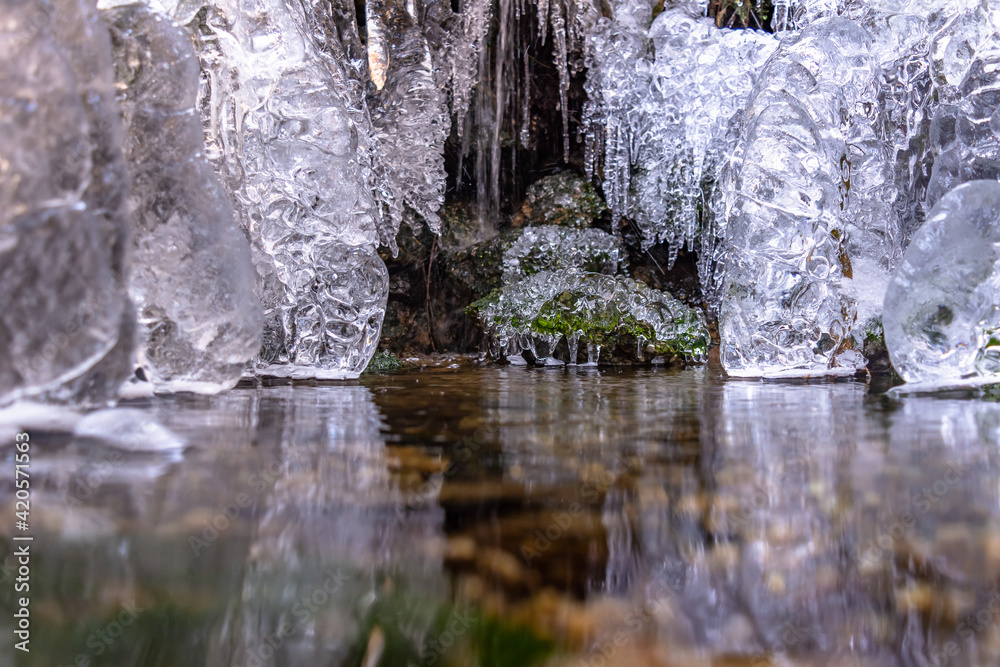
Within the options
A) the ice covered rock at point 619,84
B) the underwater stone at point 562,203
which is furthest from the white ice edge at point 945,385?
the underwater stone at point 562,203

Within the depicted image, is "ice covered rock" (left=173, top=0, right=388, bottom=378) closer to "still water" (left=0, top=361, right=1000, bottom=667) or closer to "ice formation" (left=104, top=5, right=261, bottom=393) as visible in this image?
"ice formation" (left=104, top=5, right=261, bottom=393)

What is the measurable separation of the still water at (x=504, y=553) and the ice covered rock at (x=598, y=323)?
8.82 ft

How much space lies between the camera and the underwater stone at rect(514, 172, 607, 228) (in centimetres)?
561

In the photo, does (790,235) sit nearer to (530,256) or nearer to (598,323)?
(598,323)

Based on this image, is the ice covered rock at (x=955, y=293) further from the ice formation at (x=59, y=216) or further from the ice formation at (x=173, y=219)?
the ice formation at (x=59, y=216)

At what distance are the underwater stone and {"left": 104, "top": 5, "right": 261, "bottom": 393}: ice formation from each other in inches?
146

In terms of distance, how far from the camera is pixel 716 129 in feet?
15.8

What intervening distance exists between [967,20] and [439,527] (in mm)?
3919

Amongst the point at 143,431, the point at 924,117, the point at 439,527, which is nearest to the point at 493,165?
the point at 924,117

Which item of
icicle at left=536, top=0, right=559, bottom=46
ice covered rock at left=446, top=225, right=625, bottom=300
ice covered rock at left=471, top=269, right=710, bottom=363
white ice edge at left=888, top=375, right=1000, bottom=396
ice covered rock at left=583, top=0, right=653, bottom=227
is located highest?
icicle at left=536, top=0, right=559, bottom=46

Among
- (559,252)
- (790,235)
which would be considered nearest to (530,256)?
(559,252)

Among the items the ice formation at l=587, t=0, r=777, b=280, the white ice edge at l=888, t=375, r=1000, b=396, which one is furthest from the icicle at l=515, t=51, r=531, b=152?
the white ice edge at l=888, t=375, r=1000, b=396

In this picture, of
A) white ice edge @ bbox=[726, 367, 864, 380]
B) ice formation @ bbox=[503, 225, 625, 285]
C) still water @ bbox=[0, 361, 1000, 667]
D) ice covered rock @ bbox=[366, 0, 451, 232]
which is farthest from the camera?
ice formation @ bbox=[503, 225, 625, 285]

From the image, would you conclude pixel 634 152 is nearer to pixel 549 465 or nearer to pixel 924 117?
pixel 924 117
